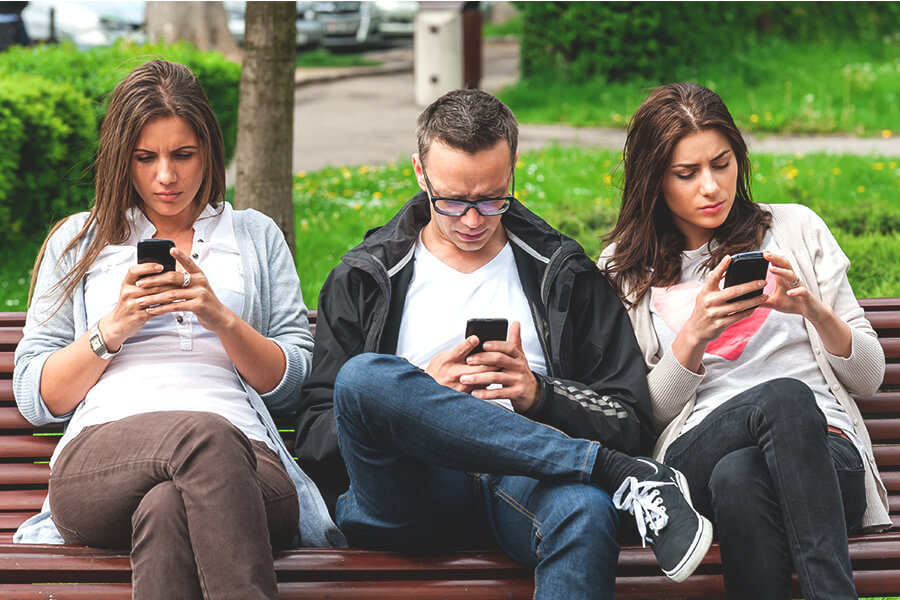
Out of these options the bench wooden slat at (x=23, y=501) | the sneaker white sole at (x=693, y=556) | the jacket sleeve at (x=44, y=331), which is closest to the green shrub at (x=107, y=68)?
the jacket sleeve at (x=44, y=331)

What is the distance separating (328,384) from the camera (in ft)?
10.5

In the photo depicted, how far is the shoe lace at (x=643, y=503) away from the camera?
2648mm

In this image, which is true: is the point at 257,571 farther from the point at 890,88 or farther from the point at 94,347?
the point at 890,88

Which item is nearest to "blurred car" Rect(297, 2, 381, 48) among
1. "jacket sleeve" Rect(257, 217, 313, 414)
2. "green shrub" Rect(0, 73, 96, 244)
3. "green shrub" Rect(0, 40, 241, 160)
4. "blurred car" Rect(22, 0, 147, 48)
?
"blurred car" Rect(22, 0, 147, 48)

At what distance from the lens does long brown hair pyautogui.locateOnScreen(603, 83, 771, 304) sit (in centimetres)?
336

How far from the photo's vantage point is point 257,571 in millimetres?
2578

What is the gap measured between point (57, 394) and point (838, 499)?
2.15m

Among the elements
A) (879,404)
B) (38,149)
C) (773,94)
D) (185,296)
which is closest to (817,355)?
(879,404)

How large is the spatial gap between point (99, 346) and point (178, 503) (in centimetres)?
61

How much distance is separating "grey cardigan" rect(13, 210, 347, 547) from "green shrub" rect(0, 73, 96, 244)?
11.8ft

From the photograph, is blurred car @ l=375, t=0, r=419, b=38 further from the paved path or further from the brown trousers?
the brown trousers

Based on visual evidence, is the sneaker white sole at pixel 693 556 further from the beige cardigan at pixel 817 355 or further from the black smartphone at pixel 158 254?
the black smartphone at pixel 158 254

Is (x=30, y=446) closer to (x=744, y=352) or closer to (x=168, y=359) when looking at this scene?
(x=168, y=359)

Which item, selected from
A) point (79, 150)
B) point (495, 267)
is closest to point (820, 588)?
point (495, 267)
